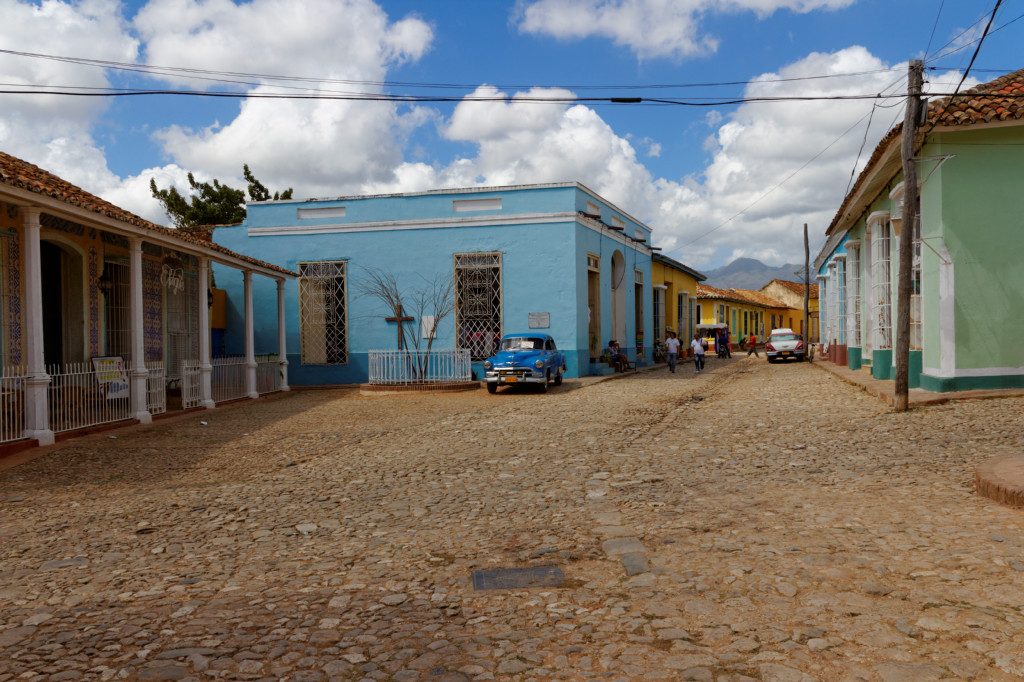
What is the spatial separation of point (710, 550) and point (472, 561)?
1416mm

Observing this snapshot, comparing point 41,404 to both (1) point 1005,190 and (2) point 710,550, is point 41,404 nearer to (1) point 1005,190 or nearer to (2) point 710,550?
(2) point 710,550

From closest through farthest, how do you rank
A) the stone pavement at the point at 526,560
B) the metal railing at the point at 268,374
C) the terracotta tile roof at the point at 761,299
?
the stone pavement at the point at 526,560 → the metal railing at the point at 268,374 → the terracotta tile roof at the point at 761,299

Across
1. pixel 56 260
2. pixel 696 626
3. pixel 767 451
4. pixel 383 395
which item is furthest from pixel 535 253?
pixel 696 626

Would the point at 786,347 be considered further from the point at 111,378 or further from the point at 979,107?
the point at 111,378

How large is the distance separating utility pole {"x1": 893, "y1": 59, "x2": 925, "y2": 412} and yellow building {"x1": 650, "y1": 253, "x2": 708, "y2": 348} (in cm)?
1843

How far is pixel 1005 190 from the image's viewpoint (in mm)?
11242

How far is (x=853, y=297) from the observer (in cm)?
1894

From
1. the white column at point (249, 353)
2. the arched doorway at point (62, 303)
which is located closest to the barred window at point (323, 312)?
the white column at point (249, 353)

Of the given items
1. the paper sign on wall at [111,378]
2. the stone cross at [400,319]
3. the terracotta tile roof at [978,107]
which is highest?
the terracotta tile roof at [978,107]

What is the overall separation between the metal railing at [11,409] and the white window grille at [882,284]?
47.4ft

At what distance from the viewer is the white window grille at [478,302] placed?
19797 mm

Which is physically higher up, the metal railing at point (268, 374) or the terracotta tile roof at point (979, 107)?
the terracotta tile roof at point (979, 107)

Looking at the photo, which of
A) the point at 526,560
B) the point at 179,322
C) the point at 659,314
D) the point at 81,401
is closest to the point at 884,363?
the point at 526,560

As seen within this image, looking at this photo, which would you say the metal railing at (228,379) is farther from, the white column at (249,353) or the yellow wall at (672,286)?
the yellow wall at (672,286)
